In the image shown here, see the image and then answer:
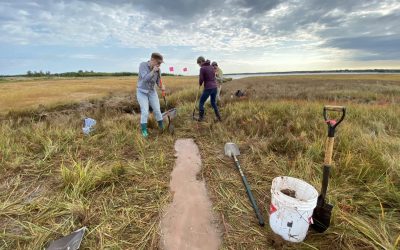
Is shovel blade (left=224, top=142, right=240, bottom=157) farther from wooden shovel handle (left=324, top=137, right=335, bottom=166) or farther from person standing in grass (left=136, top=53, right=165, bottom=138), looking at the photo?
wooden shovel handle (left=324, top=137, right=335, bottom=166)

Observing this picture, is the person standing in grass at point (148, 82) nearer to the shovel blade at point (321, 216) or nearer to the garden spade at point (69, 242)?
the garden spade at point (69, 242)

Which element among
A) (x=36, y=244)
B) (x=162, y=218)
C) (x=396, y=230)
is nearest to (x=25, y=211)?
(x=36, y=244)

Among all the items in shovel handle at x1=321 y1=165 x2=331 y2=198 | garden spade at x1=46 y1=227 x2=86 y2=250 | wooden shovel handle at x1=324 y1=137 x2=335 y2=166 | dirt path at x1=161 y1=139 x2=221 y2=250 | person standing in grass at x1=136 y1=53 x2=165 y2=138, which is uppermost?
person standing in grass at x1=136 y1=53 x2=165 y2=138

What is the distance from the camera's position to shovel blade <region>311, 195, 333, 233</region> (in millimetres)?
2533

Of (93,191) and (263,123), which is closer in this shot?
(93,191)

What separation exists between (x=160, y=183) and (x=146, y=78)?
2.78 meters

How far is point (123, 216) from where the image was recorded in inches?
117

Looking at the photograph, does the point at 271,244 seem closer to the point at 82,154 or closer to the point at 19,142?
the point at 82,154

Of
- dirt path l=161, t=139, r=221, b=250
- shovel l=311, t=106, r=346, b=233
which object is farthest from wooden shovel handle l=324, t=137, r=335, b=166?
dirt path l=161, t=139, r=221, b=250

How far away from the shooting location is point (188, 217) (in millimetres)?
2941

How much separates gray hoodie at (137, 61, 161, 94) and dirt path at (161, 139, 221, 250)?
92.3 inches

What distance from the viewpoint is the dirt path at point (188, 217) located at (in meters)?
2.54

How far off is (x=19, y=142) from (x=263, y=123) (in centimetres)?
612

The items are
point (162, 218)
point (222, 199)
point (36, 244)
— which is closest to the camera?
point (36, 244)
